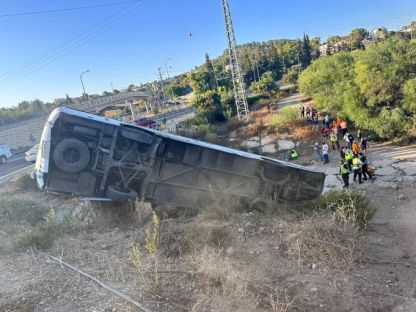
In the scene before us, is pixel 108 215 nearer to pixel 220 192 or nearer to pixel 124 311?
pixel 220 192

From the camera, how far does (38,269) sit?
5973 mm

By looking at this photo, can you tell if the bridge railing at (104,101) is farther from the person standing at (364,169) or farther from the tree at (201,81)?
the person standing at (364,169)

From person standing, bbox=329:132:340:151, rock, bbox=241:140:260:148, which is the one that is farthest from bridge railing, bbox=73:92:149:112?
person standing, bbox=329:132:340:151

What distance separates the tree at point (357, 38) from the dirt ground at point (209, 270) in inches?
2645

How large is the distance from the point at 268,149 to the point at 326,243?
1546 cm

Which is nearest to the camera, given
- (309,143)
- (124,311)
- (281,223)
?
(124,311)

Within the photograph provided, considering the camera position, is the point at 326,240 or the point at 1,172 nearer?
the point at 326,240

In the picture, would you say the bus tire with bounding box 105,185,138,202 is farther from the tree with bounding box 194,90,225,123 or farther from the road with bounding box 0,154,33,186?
the tree with bounding box 194,90,225,123

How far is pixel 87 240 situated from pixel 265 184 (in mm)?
4514

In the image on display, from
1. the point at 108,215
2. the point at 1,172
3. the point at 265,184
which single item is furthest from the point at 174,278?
the point at 1,172

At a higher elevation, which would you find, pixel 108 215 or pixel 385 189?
pixel 108 215

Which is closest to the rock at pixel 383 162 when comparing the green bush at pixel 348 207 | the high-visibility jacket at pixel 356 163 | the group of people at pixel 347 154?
the group of people at pixel 347 154

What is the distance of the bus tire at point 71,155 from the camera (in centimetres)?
776

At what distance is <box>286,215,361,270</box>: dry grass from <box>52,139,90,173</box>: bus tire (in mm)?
4567
